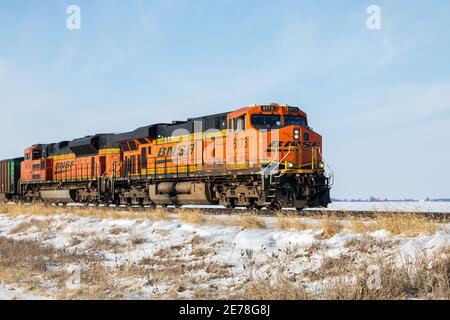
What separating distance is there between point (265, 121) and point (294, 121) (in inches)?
46.5

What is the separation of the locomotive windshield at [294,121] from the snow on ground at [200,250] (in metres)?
5.66

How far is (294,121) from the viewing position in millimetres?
19156

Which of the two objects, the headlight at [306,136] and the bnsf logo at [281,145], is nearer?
the bnsf logo at [281,145]

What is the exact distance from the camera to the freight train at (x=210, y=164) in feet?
59.6

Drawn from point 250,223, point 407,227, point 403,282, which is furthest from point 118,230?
point 403,282

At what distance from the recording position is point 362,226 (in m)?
10.9

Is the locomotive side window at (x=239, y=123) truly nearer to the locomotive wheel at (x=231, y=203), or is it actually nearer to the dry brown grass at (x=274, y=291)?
the locomotive wheel at (x=231, y=203)

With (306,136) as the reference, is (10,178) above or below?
below

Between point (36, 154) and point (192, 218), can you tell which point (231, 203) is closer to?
point (192, 218)

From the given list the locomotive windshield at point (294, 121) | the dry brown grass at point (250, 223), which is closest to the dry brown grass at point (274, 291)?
the dry brown grass at point (250, 223)

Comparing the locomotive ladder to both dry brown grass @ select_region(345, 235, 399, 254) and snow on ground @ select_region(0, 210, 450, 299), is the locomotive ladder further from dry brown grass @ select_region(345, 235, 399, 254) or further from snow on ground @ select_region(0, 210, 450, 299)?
dry brown grass @ select_region(345, 235, 399, 254)
